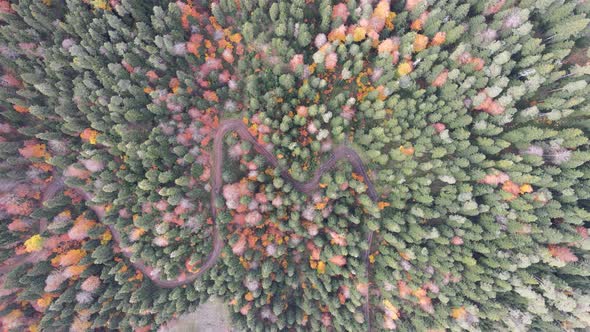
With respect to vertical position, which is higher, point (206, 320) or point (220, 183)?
point (220, 183)

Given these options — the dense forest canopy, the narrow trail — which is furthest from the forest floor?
the narrow trail

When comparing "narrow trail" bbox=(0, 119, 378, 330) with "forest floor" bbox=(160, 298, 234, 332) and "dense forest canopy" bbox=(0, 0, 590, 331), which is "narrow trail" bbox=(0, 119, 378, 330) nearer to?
"dense forest canopy" bbox=(0, 0, 590, 331)

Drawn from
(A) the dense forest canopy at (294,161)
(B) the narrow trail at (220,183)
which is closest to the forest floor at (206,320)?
(A) the dense forest canopy at (294,161)

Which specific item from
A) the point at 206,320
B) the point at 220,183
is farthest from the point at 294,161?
the point at 206,320

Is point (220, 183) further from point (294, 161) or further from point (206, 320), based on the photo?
point (206, 320)

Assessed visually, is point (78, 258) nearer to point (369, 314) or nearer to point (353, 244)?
point (353, 244)

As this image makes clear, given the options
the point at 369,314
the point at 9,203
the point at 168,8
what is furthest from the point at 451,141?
the point at 9,203
